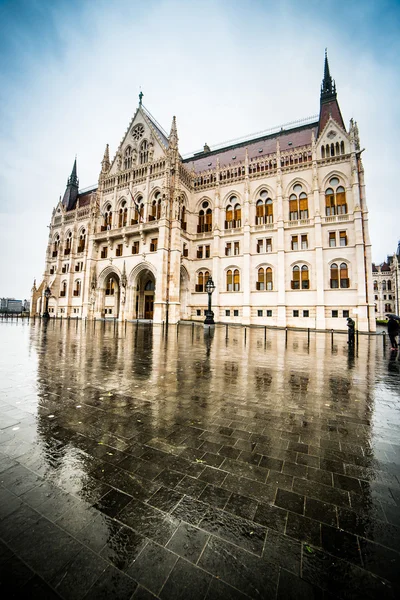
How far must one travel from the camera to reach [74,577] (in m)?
1.47

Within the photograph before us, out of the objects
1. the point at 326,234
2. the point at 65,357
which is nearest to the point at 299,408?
the point at 65,357

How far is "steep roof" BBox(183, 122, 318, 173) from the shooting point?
105 feet

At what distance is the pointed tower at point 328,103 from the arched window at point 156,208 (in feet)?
69.9

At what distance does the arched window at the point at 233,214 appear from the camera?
31359 mm

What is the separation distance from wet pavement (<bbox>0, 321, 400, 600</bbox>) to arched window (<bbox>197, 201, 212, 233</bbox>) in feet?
99.7

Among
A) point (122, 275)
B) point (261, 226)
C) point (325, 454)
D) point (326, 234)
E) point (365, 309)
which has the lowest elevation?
point (325, 454)

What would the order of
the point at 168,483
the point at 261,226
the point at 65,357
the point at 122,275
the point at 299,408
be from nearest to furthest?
the point at 168,483 → the point at 299,408 → the point at 65,357 → the point at 261,226 → the point at 122,275

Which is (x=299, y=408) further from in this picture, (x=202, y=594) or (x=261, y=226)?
(x=261, y=226)

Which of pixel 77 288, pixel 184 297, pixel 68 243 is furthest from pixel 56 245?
pixel 184 297

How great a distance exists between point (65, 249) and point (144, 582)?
50.4 meters

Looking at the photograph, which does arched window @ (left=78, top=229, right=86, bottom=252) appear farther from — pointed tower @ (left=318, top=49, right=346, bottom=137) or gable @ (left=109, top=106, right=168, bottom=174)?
pointed tower @ (left=318, top=49, right=346, bottom=137)

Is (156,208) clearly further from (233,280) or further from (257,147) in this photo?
(257,147)

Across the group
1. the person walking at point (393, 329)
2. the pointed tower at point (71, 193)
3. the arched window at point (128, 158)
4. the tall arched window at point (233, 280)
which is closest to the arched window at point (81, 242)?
the pointed tower at point (71, 193)

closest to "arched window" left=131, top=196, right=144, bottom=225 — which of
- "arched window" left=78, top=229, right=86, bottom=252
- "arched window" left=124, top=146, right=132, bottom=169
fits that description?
"arched window" left=124, top=146, right=132, bottom=169
